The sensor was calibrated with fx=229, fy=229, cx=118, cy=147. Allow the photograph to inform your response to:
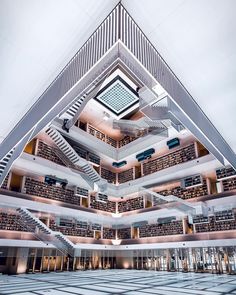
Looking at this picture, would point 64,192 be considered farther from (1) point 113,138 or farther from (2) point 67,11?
(2) point 67,11

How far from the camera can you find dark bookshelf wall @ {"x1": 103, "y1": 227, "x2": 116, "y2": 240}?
65.3 ft

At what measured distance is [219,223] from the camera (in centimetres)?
1470

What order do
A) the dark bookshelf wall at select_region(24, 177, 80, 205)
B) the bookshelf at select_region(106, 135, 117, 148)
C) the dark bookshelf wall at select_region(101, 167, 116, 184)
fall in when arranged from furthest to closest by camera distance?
the bookshelf at select_region(106, 135, 117, 148) → the dark bookshelf wall at select_region(101, 167, 116, 184) → the dark bookshelf wall at select_region(24, 177, 80, 205)

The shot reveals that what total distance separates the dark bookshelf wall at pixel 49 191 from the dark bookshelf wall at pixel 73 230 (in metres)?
1.74

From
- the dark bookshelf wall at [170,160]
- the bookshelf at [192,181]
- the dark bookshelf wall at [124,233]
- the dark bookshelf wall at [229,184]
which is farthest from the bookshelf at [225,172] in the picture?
the dark bookshelf wall at [124,233]

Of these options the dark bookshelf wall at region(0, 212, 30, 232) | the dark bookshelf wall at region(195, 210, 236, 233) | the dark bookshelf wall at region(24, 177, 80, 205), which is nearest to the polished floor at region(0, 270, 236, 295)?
the dark bookshelf wall at region(0, 212, 30, 232)

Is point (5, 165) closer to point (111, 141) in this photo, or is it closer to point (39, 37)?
point (39, 37)

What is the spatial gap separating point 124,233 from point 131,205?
255 centimetres

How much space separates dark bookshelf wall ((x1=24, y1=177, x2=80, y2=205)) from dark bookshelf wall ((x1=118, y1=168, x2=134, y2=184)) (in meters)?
5.27

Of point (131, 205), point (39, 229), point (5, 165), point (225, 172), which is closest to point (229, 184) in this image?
point (225, 172)

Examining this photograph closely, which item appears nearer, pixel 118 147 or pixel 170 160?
pixel 170 160

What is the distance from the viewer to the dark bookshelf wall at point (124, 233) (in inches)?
789

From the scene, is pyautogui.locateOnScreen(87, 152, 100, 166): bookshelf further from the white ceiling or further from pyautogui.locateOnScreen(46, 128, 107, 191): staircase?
the white ceiling

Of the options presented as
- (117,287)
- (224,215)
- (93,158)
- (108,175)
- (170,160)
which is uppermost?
(93,158)
